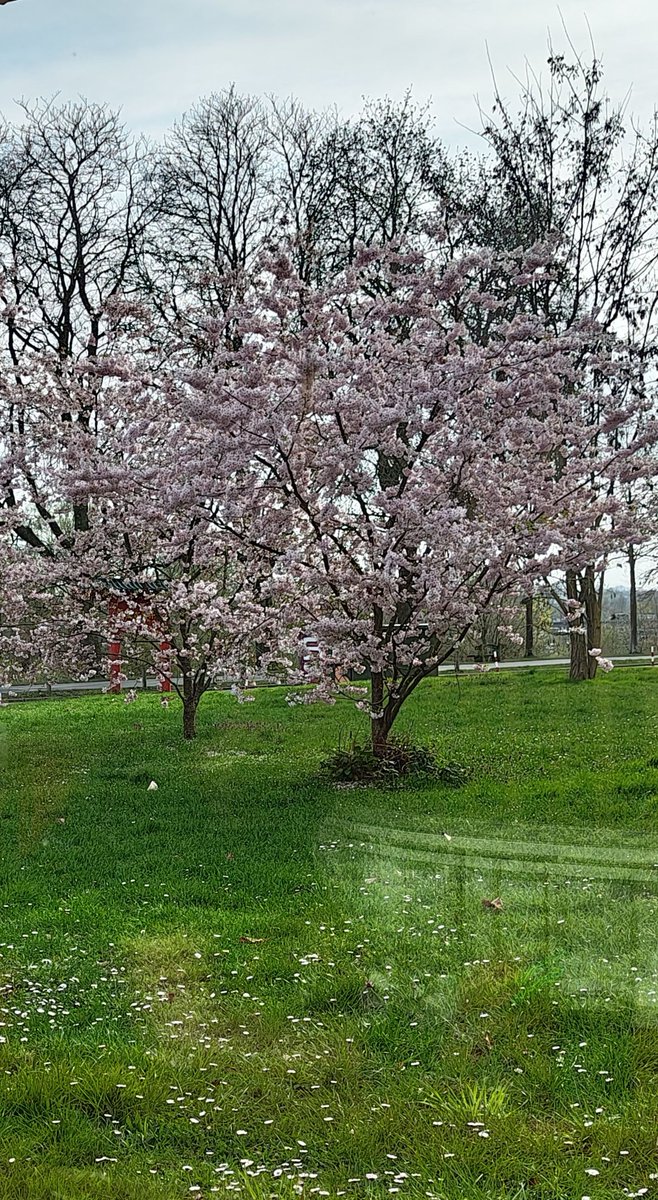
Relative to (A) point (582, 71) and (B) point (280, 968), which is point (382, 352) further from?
(B) point (280, 968)

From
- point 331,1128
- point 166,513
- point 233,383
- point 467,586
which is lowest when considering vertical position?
point 331,1128

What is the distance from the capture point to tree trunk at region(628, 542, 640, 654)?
3.44 m

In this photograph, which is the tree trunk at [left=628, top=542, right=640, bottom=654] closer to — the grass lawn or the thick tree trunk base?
the grass lawn

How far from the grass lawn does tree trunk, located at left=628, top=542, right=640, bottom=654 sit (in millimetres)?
876

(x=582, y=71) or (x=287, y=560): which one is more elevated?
(x=582, y=71)

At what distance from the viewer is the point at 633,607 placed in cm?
430

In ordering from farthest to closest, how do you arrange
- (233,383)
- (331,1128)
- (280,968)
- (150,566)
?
(150,566), (233,383), (280,968), (331,1128)

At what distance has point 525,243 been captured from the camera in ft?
13.8

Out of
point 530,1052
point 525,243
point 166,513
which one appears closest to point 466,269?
point 166,513

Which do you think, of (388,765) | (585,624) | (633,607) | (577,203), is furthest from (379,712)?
(577,203)

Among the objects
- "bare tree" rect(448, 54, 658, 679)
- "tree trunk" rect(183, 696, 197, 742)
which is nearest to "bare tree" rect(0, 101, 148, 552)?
"tree trunk" rect(183, 696, 197, 742)

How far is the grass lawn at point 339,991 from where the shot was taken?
41.1 inches

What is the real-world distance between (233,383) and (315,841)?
1256mm

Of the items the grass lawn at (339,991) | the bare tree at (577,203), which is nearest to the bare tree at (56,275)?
the bare tree at (577,203)
